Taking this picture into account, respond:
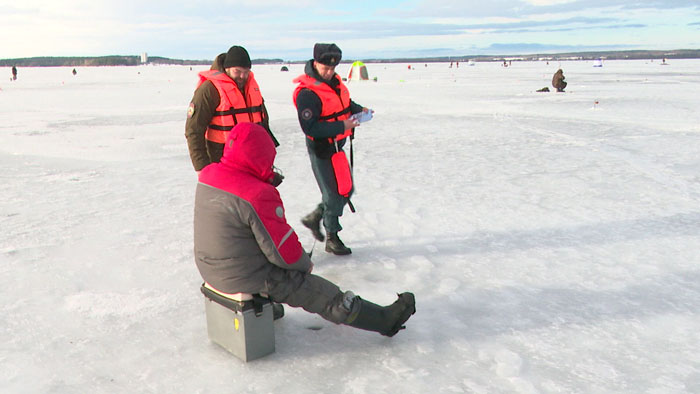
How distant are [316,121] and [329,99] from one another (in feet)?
0.67

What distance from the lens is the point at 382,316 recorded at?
3018 millimetres

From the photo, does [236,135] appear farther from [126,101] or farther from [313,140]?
[126,101]

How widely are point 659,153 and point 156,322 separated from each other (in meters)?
8.44

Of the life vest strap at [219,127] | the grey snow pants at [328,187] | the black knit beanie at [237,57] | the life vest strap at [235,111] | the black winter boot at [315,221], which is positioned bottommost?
the black winter boot at [315,221]

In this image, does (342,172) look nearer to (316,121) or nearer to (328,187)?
(328,187)

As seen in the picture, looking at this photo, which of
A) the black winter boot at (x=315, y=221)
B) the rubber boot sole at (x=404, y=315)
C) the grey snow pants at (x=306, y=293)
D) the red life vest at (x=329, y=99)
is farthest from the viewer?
the black winter boot at (x=315, y=221)

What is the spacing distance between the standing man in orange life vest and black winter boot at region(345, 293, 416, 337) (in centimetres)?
145

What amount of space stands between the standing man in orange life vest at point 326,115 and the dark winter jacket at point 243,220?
4.32 feet

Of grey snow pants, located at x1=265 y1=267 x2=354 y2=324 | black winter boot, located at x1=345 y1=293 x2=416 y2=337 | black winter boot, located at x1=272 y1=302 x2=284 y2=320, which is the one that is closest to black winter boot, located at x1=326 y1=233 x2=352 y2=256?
black winter boot, located at x1=272 y1=302 x2=284 y2=320

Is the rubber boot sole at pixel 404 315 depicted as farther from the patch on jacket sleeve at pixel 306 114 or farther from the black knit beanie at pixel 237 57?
the black knit beanie at pixel 237 57

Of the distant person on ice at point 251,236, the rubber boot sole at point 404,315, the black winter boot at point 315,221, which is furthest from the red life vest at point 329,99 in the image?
the rubber boot sole at point 404,315

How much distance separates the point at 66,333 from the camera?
3.22 metres

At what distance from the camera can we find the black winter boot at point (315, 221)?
15.2 ft

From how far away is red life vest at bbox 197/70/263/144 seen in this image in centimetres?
389
